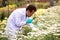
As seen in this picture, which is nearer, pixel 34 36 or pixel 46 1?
pixel 34 36

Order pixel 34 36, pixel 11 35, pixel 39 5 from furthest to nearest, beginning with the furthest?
pixel 39 5 < pixel 11 35 < pixel 34 36

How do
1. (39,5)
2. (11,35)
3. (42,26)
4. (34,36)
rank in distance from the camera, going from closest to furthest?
(34,36) → (11,35) → (42,26) → (39,5)

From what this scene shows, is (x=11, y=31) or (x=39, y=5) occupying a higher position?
(x=11, y=31)

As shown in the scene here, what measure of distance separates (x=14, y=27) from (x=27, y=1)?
386 inches

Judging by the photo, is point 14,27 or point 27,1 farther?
point 27,1

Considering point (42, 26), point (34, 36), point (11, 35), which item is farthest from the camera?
point (42, 26)

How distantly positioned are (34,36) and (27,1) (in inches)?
426

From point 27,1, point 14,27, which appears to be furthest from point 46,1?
point 14,27

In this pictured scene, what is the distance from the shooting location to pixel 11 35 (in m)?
5.19

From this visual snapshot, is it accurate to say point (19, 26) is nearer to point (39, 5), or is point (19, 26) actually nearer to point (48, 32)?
point (48, 32)

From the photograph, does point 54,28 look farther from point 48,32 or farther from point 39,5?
point 39,5

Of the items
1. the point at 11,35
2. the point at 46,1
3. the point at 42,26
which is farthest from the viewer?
the point at 46,1

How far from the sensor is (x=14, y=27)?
5.70m

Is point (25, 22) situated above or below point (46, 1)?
above
